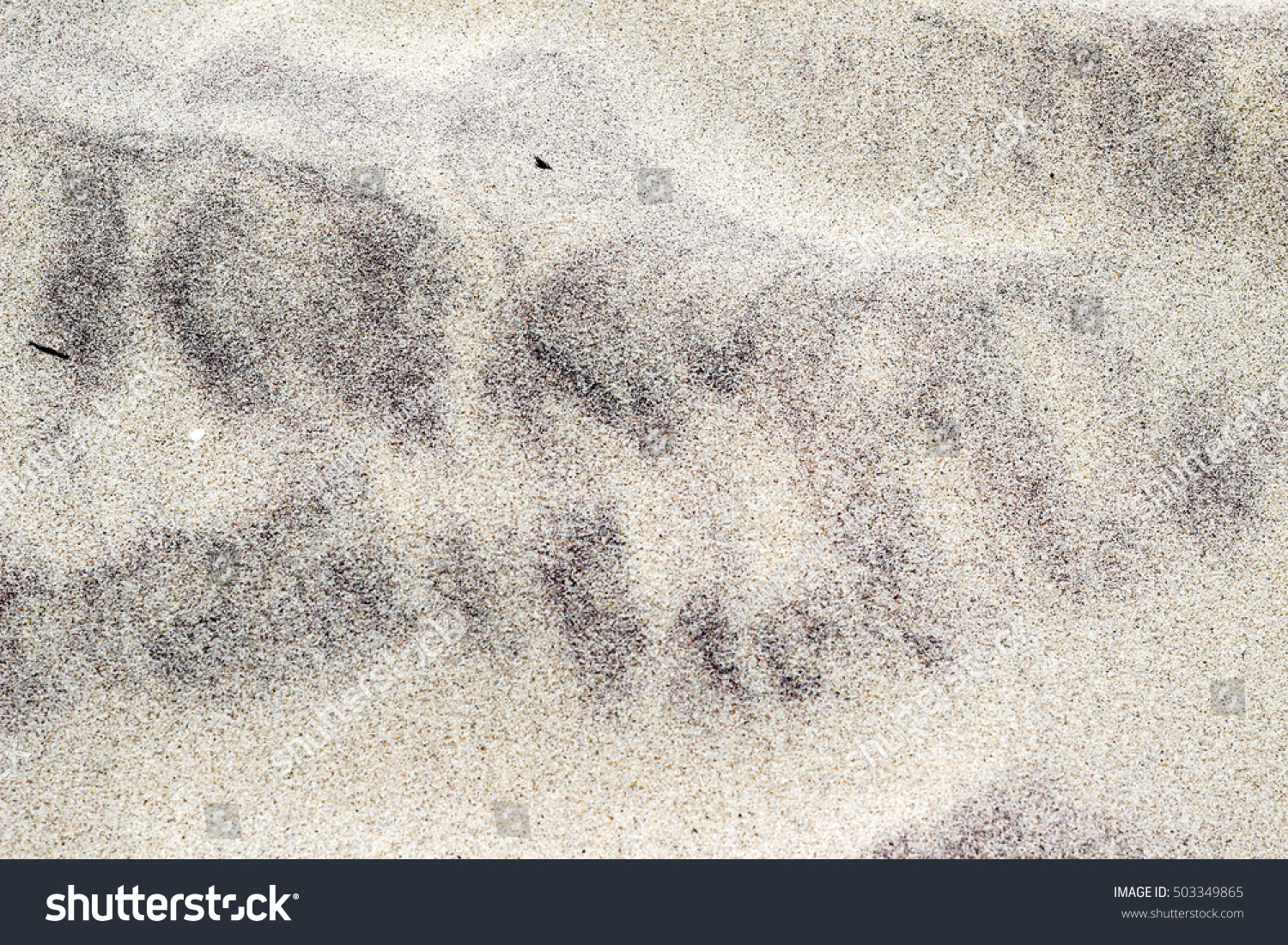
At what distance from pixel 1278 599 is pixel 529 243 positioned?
2.65 m

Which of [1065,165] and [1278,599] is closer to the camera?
[1278,599]

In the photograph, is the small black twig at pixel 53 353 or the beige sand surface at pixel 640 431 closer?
the beige sand surface at pixel 640 431

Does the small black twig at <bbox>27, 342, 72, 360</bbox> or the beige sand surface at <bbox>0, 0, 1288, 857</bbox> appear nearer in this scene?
the beige sand surface at <bbox>0, 0, 1288, 857</bbox>

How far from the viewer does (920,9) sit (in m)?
4.07

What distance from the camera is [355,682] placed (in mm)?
3328

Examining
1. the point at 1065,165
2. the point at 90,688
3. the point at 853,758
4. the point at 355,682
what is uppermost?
the point at 1065,165

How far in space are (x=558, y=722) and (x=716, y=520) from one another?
781 millimetres

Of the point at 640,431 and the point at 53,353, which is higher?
the point at 640,431

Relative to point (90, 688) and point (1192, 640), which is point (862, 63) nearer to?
point (1192, 640)

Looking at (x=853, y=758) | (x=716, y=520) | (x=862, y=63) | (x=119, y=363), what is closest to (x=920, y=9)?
(x=862, y=63)
